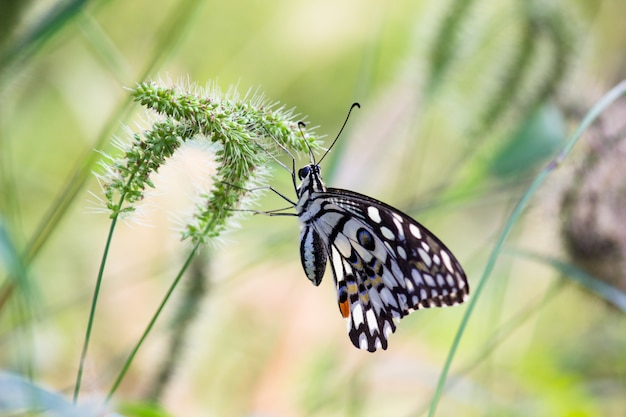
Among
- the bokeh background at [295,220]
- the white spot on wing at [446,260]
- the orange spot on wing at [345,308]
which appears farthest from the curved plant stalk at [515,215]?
the bokeh background at [295,220]

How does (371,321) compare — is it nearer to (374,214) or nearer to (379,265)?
(379,265)

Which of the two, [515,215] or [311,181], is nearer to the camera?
[515,215]

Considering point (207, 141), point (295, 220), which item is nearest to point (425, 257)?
point (207, 141)

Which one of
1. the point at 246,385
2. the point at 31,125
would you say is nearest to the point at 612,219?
the point at 246,385

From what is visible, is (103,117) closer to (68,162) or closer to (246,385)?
(68,162)

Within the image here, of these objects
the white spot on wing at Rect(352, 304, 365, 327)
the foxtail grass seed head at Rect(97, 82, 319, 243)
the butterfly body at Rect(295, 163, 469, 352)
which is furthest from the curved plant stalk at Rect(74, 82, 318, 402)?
the white spot on wing at Rect(352, 304, 365, 327)

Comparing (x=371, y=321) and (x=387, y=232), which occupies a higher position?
(x=387, y=232)

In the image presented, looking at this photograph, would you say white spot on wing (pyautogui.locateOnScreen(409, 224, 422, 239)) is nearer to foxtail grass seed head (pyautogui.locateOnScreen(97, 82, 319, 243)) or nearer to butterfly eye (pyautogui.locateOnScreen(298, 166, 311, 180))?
butterfly eye (pyautogui.locateOnScreen(298, 166, 311, 180))
